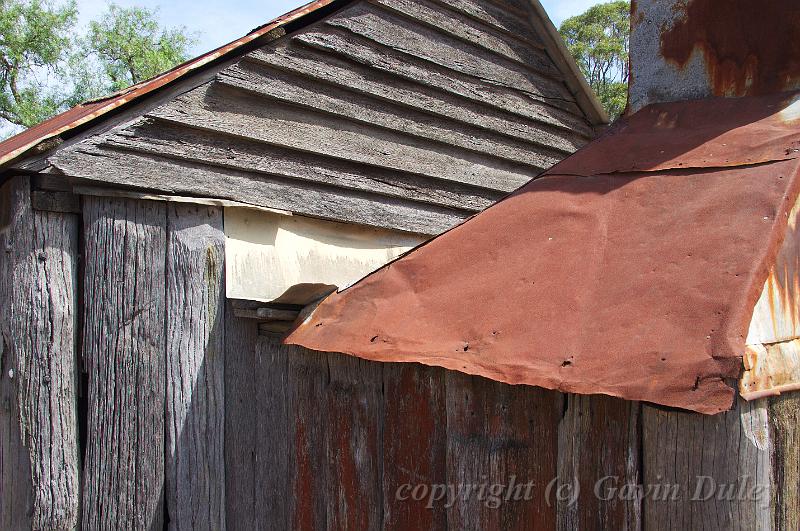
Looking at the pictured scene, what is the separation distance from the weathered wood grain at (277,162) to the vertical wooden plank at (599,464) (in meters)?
2.51

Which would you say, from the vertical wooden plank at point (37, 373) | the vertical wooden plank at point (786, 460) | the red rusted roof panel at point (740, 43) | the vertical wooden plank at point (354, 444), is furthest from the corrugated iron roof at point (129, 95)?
the vertical wooden plank at point (786, 460)

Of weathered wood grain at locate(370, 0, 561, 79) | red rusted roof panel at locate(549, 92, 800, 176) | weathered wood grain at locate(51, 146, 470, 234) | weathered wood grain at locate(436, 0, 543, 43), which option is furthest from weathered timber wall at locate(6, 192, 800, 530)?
weathered wood grain at locate(436, 0, 543, 43)

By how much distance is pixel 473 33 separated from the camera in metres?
6.02

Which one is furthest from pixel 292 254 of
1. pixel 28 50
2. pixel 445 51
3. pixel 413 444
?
pixel 28 50

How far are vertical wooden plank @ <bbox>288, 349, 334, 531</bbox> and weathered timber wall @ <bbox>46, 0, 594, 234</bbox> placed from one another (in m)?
1.17

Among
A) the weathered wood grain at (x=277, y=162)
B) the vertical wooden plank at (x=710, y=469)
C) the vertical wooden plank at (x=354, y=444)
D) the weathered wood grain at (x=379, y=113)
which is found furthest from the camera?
the weathered wood grain at (x=379, y=113)

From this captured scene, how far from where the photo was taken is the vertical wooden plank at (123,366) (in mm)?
3725

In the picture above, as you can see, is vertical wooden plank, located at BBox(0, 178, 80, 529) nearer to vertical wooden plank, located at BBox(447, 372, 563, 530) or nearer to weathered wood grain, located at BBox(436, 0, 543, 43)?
vertical wooden plank, located at BBox(447, 372, 563, 530)

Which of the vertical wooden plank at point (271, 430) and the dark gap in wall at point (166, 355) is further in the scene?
the vertical wooden plank at point (271, 430)

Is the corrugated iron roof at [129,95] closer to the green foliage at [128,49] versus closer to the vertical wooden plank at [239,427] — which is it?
the vertical wooden plank at [239,427]

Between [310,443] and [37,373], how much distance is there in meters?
1.33

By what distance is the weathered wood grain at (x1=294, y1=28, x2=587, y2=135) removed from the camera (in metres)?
4.88

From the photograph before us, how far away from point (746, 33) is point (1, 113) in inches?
729

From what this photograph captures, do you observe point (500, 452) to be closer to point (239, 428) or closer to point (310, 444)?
point (310, 444)
